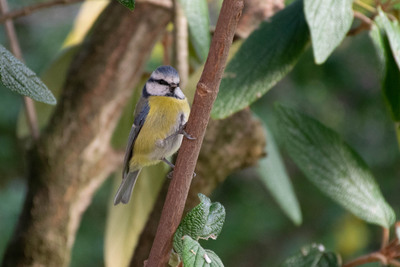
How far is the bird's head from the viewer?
686 millimetres

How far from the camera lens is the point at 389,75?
707mm

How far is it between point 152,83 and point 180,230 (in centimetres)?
32

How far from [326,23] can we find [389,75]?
0.45 ft

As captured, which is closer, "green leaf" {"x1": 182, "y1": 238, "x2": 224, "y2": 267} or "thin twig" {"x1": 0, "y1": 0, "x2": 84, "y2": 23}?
"green leaf" {"x1": 182, "y1": 238, "x2": 224, "y2": 267}

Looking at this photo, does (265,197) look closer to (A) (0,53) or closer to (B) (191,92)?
(B) (191,92)

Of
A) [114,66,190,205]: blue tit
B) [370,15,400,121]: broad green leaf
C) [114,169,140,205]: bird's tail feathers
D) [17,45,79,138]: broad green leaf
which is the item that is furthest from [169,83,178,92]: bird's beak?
[17,45,79,138]: broad green leaf

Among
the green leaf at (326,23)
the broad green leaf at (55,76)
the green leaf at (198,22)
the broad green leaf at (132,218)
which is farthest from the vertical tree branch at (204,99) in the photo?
the broad green leaf at (55,76)

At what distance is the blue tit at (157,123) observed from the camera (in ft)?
2.29

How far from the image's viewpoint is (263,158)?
0.99 meters

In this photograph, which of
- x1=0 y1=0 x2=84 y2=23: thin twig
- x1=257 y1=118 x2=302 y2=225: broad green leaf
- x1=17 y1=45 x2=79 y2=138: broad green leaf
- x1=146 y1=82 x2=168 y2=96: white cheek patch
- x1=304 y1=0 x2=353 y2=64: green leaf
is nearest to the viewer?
x1=304 y1=0 x2=353 y2=64: green leaf

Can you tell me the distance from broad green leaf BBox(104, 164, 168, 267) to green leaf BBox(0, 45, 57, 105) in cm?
47

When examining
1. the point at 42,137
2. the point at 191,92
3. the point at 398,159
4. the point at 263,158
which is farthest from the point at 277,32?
the point at 398,159

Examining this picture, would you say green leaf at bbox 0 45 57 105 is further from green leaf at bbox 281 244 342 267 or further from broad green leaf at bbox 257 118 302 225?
broad green leaf at bbox 257 118 302 225

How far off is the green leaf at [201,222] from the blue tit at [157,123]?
220mm
